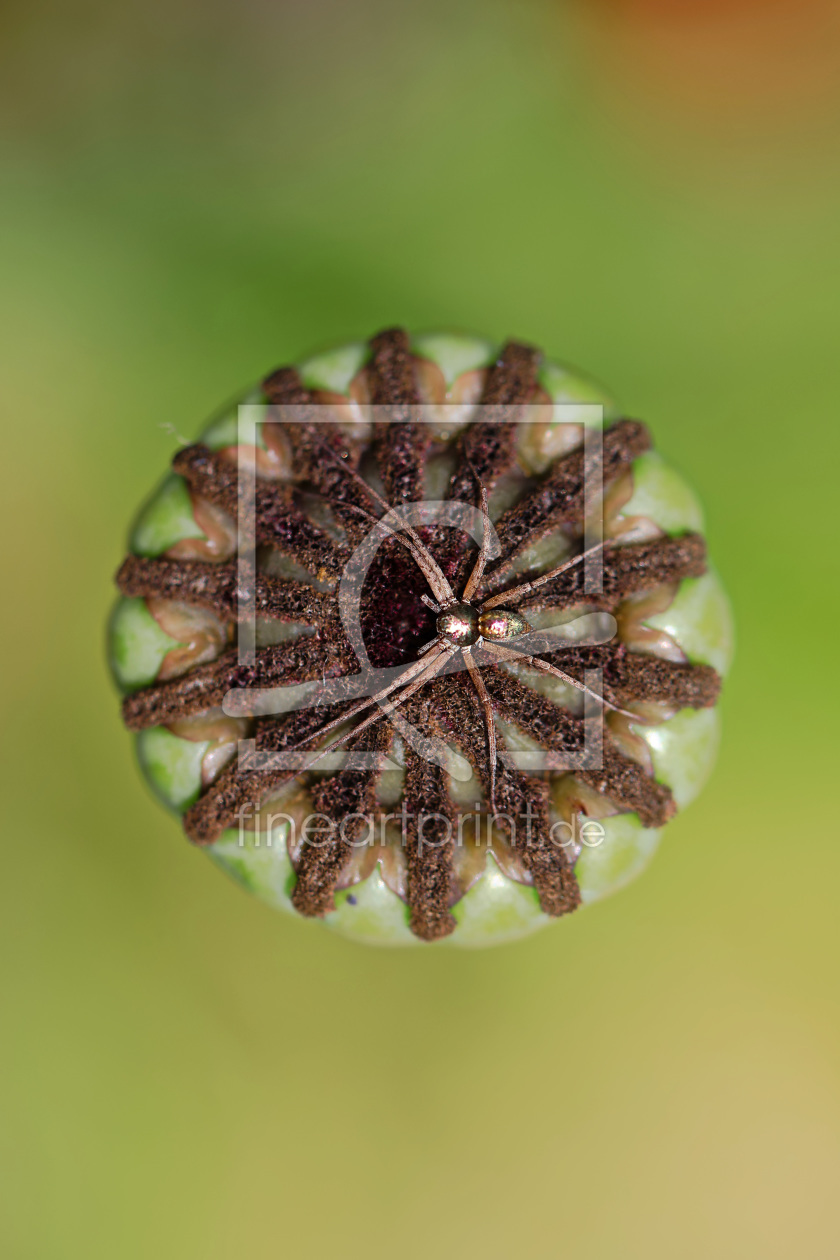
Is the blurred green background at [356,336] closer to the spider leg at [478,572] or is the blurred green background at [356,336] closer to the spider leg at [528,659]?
the spider leg at [528,659]

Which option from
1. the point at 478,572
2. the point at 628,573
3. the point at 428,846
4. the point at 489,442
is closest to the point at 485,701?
the point at 478,572

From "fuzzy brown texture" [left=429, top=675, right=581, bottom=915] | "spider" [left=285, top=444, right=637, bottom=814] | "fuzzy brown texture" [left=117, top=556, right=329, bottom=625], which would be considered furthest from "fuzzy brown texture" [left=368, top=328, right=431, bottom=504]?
"fuzzy brown texture" [left=429, top=675, right=581, bottom=915]

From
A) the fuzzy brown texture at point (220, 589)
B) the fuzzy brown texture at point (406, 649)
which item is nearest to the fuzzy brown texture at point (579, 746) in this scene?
the fuzzy brown texture at point (406, 649)

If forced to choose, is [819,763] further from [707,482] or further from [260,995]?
[260,995]

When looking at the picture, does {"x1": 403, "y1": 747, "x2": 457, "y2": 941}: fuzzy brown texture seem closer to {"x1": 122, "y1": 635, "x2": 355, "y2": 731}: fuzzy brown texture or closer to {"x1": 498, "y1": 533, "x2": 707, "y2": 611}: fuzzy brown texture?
{"x1": 122, "y1": 635, "x2": 355, "y2": 731}: fuzzy brown texture

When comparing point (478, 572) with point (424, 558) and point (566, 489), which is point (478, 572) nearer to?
point (424, 558)

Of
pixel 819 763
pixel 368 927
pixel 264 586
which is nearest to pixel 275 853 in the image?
pixel 368 927
